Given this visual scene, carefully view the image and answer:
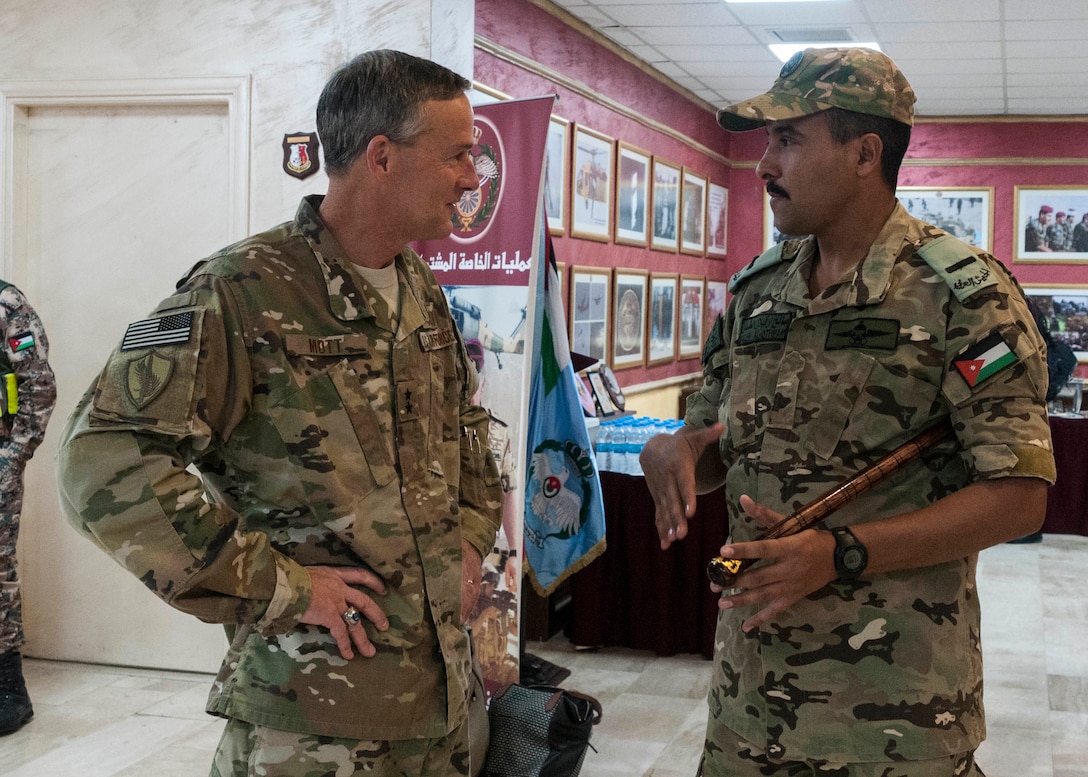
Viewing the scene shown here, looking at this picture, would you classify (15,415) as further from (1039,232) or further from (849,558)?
(1039,232)

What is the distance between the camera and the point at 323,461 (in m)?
1.65

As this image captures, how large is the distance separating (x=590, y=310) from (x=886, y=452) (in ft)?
19.0

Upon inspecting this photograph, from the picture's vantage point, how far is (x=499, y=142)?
3.87 meters

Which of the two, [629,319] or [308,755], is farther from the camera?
[629,319]

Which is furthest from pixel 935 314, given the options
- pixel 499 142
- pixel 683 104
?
pixel 683 104

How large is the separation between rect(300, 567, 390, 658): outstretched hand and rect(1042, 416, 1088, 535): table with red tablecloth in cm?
686

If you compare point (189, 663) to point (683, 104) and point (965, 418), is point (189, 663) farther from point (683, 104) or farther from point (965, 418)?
point (683, 104)

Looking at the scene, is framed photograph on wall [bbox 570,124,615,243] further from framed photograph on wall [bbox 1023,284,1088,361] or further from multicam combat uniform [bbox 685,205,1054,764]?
multicam combat uniform [bbox 685,205,1054,764]

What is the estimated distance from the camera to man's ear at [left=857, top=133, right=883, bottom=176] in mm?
1807

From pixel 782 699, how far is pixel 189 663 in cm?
359

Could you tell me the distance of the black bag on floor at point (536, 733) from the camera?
3.27 m

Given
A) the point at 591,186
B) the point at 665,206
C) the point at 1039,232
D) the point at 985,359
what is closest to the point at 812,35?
the point at 591,186

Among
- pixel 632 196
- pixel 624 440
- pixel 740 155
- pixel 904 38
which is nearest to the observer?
pixel 624 440

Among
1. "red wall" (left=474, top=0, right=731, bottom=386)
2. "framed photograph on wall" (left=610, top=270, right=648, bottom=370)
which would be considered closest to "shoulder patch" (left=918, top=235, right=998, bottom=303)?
"red wall" (left=474, top=0, right=731, bottom=386)
